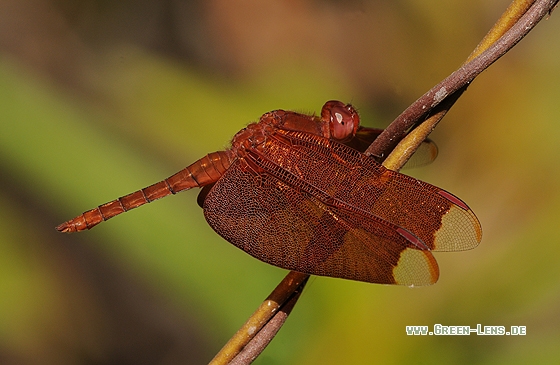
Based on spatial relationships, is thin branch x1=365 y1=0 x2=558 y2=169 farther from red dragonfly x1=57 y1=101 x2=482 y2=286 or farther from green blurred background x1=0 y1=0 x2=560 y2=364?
green blurred background x1=0 y1=0 x2=560 y2=364

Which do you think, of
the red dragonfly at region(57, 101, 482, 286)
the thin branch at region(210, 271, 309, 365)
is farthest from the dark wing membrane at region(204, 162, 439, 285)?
the thin branch at region(210, 271, 309, 365)

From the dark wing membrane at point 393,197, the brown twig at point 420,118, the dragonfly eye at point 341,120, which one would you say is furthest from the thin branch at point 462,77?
the dragonfly eye at point 341,120

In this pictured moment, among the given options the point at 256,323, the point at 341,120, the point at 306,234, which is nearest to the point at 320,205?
the point at 306,234

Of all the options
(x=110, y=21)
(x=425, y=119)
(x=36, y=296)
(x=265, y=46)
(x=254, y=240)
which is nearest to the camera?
(x=425, y=119)

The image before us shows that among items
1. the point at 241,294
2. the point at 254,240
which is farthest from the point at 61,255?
the point at 254,240

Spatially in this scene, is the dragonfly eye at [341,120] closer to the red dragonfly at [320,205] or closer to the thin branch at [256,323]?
the red dragonfly at [320,205]

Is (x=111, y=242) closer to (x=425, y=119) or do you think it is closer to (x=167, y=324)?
(x=167, y=324)
